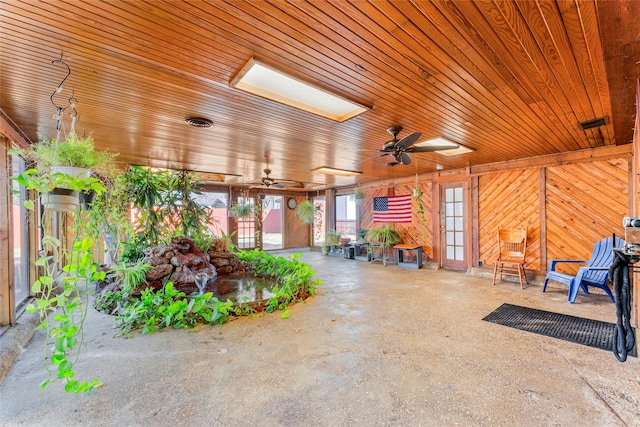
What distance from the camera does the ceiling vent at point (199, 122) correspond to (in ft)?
9.90

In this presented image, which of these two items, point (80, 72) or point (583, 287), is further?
point (583, 287)

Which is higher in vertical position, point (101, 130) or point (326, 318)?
point (101, 130)

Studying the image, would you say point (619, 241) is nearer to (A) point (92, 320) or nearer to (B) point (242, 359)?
(B) point (242, 359)

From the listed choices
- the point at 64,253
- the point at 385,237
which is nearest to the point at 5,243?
the point at 64,253

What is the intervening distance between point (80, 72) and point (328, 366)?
9.73 feet

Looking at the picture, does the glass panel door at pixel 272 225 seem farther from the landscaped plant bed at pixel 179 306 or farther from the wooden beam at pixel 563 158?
the wooden beam at pixel 563 158

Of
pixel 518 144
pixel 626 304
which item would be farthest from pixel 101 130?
pixel 518 144

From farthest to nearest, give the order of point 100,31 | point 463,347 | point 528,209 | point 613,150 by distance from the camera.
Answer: point 528,209
point 613,150
point 463,347
point 100,31

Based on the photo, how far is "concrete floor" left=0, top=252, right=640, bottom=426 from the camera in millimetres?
1690

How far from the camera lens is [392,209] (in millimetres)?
7609

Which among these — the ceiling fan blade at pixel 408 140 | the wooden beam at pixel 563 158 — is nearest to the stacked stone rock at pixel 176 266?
the ceiling fan blade at pixel 408 140

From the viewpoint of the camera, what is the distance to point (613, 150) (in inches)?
162

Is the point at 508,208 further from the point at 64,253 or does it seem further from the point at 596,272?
the point at 64,253

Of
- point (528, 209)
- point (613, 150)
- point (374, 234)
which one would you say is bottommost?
point (374, 234)
